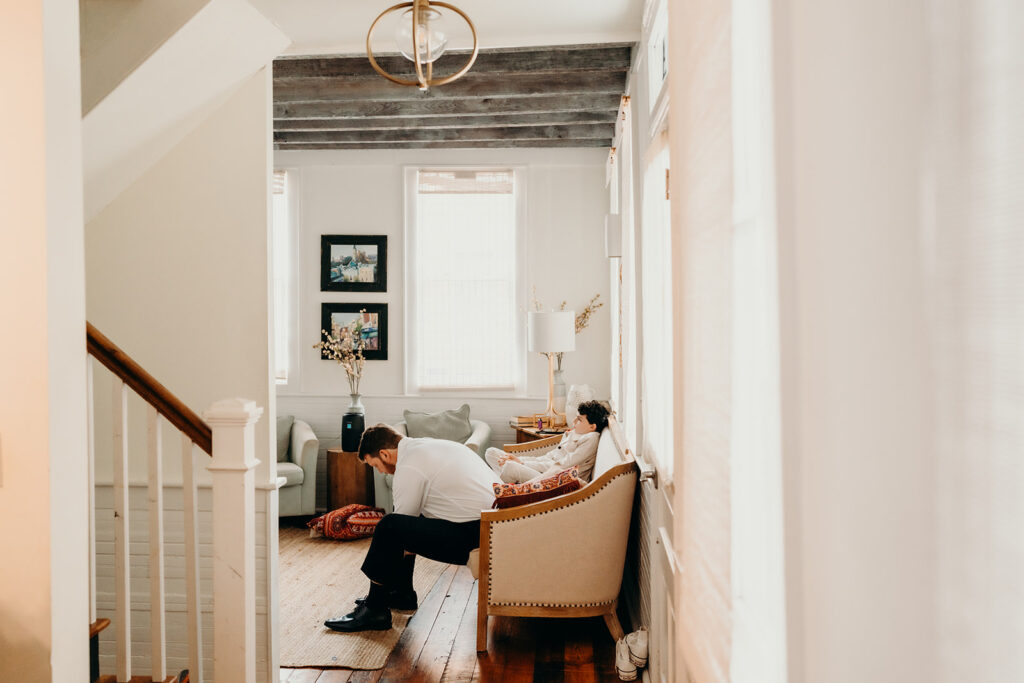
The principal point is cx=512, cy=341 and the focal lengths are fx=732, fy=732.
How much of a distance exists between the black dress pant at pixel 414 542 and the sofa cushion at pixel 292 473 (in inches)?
74.8

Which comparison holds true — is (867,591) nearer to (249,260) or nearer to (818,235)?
(818,235)

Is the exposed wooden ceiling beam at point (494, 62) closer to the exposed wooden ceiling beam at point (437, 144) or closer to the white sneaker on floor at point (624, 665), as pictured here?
the exposed wooden ceiling beam at point (437, 144)

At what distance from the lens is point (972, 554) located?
1.67 ft

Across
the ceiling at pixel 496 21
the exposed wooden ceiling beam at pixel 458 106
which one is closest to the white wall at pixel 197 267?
the ceiling at pixel 496 21

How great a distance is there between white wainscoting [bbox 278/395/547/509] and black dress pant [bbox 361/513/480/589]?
2.49 meters

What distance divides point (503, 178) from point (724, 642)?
543 centimetres

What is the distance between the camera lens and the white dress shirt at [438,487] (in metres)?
3.73

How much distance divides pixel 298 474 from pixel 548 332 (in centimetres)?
213

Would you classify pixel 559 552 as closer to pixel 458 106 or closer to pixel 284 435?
pixel 458 106

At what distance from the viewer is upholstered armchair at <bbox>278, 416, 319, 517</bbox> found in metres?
5.43

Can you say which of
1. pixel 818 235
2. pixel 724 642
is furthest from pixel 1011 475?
pixel 724 642

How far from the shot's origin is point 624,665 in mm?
3053

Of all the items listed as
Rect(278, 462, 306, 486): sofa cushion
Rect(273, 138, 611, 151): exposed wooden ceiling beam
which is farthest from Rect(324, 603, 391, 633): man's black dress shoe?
Rect(273, 138, 611, 151): exposed wooden ceiling beam

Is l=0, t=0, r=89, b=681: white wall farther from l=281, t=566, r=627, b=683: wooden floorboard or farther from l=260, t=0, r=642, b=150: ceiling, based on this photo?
l=260, t=0, r=642, b=150: ceiling
